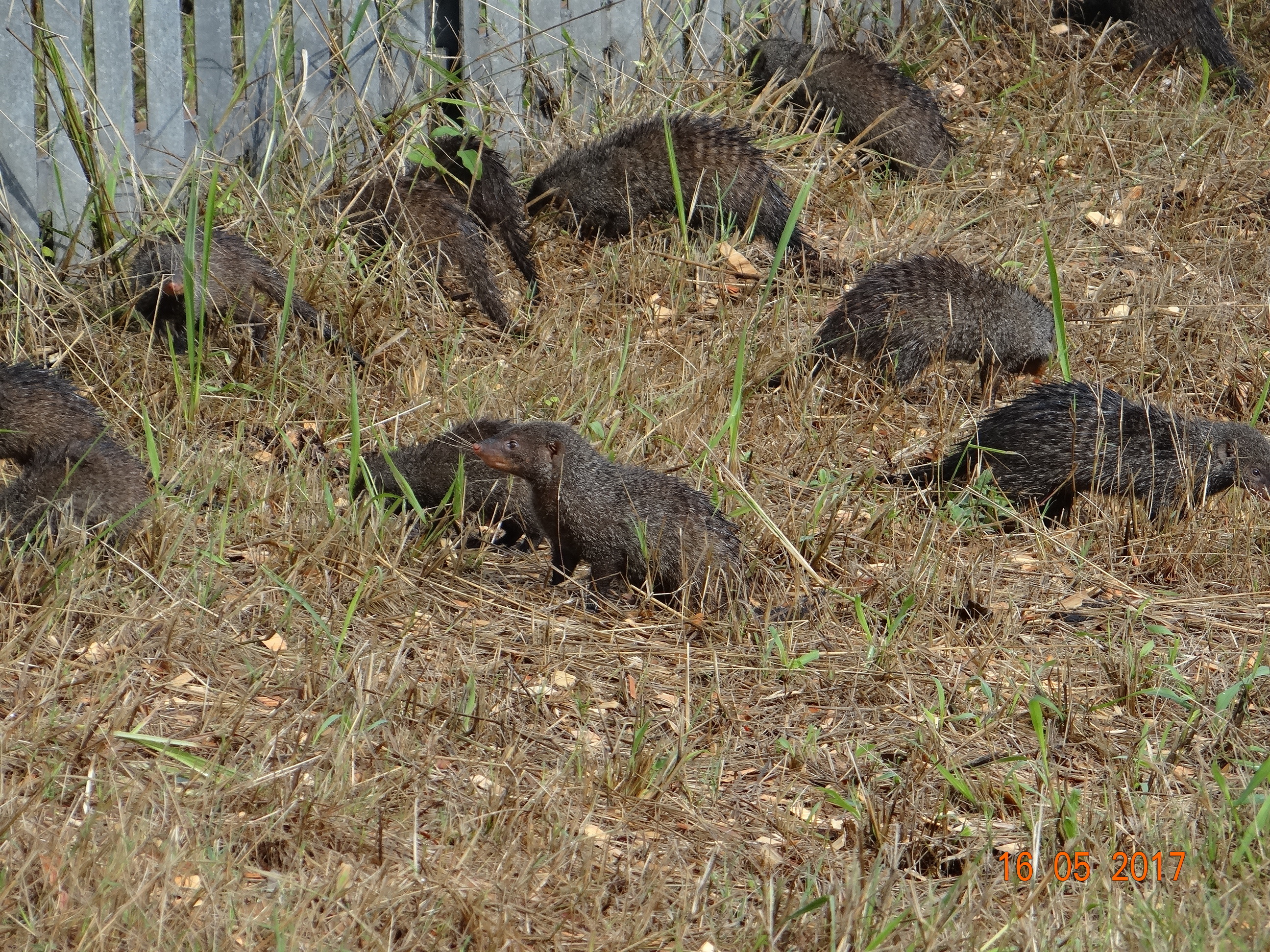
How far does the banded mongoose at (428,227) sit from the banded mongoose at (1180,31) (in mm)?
5078

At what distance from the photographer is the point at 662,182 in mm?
6352

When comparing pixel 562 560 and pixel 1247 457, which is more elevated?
pixel 1247 457

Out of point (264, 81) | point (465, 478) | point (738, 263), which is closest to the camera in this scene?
point (465, 478)

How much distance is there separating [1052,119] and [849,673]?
17.6 ft

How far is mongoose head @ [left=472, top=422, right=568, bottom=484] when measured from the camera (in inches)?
153

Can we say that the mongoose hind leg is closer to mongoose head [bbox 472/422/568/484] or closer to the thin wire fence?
mongoose head [bbox 472/422/568/484]

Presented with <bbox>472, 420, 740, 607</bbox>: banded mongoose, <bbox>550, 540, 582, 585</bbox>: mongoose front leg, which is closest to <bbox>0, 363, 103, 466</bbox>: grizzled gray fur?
<bbox>472, 420, 740, 607</bbox>: banded mongoose

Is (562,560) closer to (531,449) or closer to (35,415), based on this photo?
(531,449)

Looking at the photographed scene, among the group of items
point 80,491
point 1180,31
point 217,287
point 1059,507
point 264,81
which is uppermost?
point 1180,31

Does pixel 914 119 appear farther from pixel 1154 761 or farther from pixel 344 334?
pixel 1154 761

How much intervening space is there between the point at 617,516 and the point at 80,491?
1550 millimetres

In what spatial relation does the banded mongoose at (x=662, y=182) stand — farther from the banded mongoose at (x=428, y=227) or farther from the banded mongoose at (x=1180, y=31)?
the banded mongoose at (x=1180, y=31)

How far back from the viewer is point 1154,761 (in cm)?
307

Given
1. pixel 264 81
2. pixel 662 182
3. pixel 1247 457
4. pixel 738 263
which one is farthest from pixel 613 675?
pixel 264 81
